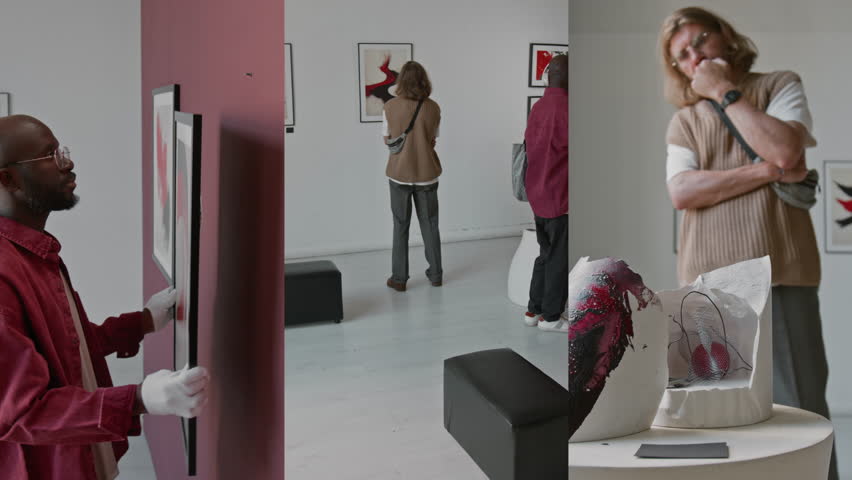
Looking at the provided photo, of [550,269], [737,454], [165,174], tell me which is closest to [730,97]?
[737,454]

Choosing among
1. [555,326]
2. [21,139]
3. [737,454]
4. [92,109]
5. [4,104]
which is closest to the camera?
[737,454]

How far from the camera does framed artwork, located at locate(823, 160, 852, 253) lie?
684mm

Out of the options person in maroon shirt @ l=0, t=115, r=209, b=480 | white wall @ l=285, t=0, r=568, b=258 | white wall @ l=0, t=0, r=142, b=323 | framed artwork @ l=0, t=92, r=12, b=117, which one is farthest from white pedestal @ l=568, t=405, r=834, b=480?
framed artwork @ l=0, t=92, r=12, b=117

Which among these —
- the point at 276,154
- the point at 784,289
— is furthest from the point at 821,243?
the point at 276,154

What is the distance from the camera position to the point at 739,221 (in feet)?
2.47

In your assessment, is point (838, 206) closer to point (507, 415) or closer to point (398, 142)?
point (507, 415)

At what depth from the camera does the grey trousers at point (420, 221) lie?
6.06ft

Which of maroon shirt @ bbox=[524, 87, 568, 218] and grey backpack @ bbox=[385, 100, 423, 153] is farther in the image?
grey backpack @ bbox=[385, 100, 423, 153]

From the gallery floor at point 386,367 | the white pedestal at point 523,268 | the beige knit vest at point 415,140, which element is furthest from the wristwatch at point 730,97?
the beige knit vest at point 415,140

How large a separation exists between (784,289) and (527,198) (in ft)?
2.54

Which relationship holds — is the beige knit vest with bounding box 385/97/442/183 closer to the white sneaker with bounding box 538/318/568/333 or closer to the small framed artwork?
the small framed artwork

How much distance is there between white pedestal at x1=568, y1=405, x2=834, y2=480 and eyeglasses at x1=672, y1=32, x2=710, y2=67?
35cm

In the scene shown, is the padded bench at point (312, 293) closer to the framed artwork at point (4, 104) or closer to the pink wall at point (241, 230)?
the pink wall at point (241, 230)

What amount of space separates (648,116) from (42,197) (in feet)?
6.73
